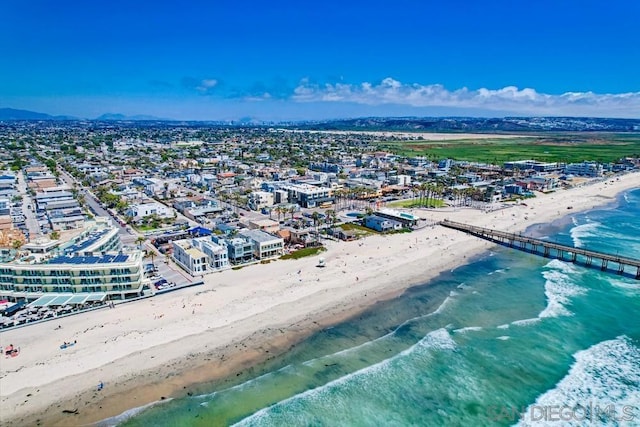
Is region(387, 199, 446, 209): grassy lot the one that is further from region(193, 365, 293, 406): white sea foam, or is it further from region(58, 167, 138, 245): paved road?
region(193, 365, 293, 406): white sea foam

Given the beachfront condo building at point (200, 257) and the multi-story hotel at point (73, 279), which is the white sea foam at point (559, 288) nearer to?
the beachfront condo building at point (200, 257)

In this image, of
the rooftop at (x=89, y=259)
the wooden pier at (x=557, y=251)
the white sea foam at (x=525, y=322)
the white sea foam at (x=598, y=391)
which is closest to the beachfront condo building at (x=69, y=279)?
the rooftop at (x=89, y=259)

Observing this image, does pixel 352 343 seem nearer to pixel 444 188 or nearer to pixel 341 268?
pixel 341 268

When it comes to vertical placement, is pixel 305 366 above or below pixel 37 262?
below

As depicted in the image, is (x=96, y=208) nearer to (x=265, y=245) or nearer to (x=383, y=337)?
(x=265, y=245)

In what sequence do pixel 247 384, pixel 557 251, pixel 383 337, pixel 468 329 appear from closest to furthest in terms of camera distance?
pixel 247 384, pixel 383 337, pixel 468 329, pixel 557 251

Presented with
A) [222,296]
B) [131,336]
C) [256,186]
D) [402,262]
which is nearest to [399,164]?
[256,186]

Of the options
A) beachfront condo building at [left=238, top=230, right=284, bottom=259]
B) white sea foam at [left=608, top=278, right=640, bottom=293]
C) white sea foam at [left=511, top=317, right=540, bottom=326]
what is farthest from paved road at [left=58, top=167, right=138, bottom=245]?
white sea foam at [left=608, top=278, right=640, bottom=293]

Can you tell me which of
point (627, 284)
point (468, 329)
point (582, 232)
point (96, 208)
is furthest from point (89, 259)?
point (582, 232)

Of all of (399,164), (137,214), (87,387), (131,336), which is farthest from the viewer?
(399,164)
